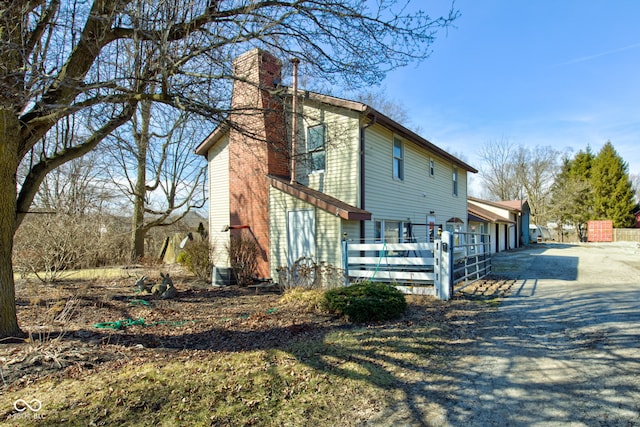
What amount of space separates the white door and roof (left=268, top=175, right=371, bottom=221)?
633mm

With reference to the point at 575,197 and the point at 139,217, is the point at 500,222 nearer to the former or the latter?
the point at 575,197

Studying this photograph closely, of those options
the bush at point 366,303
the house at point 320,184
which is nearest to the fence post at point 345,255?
the house at point 320,184

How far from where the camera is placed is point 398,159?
13664 mm

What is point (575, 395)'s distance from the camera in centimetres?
374

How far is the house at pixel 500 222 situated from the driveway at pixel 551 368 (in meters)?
16.5

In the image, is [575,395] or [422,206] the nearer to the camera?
[575,395]

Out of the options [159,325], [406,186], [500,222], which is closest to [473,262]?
[406,186]

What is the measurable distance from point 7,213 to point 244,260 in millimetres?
7354

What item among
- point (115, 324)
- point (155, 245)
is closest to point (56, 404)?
point (115, 324)

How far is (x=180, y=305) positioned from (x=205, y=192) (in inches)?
596

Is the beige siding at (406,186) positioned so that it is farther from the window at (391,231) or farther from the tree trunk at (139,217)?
the tree trunk at (139,217)

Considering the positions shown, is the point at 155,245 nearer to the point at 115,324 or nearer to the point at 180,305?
the point at 180,305

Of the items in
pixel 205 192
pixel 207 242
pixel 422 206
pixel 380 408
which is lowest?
pixel 380 408

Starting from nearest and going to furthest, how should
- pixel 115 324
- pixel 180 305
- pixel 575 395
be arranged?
pixel 575 395
pixel 115 324
pixel 180 305
